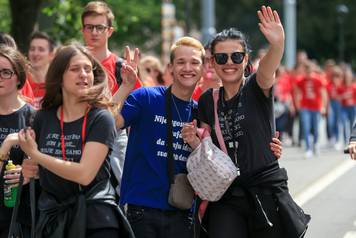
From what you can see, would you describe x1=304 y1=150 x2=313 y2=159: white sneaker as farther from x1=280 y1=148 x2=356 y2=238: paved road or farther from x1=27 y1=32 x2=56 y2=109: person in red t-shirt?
x1=27 y1=32 x2=56 y2=109: person in red t-shirt

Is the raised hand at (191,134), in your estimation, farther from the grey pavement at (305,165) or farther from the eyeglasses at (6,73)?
the grey pavement at (305,165)

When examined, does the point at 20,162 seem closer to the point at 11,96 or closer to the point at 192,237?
the point at 11,96

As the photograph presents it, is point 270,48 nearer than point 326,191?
Yes

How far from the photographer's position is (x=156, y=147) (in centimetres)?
568

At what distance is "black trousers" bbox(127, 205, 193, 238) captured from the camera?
5551 mm

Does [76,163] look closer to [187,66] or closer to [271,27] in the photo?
[187,66]

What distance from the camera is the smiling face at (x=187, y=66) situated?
5.71 metres

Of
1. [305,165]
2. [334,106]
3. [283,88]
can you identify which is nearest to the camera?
[305,165]

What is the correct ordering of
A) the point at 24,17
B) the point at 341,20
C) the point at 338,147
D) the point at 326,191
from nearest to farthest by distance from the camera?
the point at 24,17 → the point at 326,191 → the point at 338,147 → the point at 341,20

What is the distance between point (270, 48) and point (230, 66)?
0.35 meters

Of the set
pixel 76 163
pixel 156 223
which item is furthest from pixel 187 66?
pixel 76 163

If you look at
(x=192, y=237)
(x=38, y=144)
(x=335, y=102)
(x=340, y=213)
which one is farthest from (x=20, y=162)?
(x=335, y=102)

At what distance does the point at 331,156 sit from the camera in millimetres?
18406

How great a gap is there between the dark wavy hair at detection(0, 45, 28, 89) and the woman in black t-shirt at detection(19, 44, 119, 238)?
2.51 feet
